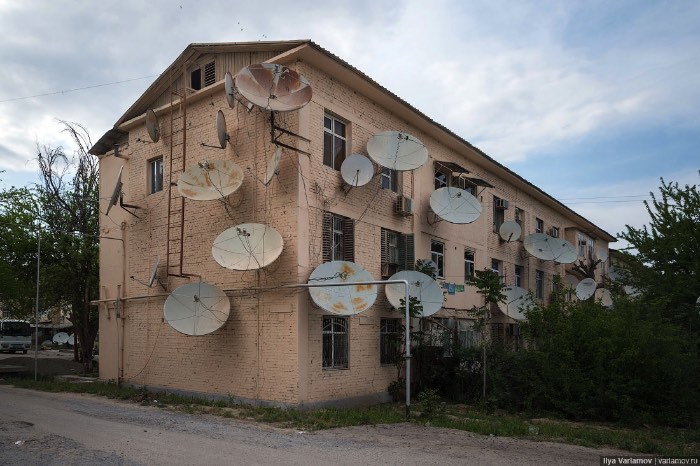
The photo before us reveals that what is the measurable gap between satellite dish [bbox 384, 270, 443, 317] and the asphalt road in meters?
4.10

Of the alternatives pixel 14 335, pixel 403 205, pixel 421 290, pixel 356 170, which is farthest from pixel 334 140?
pixel 14 335

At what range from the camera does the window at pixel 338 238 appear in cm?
1471

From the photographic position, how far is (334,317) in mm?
14570

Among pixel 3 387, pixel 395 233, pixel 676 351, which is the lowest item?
pixel 3 387

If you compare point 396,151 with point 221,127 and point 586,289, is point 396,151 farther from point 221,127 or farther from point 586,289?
point 586,289

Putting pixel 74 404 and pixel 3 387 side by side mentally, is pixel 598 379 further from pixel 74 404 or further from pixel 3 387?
pixel 3 387

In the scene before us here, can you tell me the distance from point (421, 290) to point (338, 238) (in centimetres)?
255

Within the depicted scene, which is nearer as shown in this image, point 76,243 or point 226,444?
point 226,444

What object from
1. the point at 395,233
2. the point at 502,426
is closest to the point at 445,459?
the point at 502,426

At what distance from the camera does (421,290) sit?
50.9 feet

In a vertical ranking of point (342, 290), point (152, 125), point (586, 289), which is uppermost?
point (152, 125)

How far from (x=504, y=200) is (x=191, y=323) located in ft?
46.7

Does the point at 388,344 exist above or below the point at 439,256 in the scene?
below

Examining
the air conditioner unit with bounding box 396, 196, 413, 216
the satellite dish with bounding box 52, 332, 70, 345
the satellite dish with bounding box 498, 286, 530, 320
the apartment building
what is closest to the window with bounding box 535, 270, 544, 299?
the apartment building
